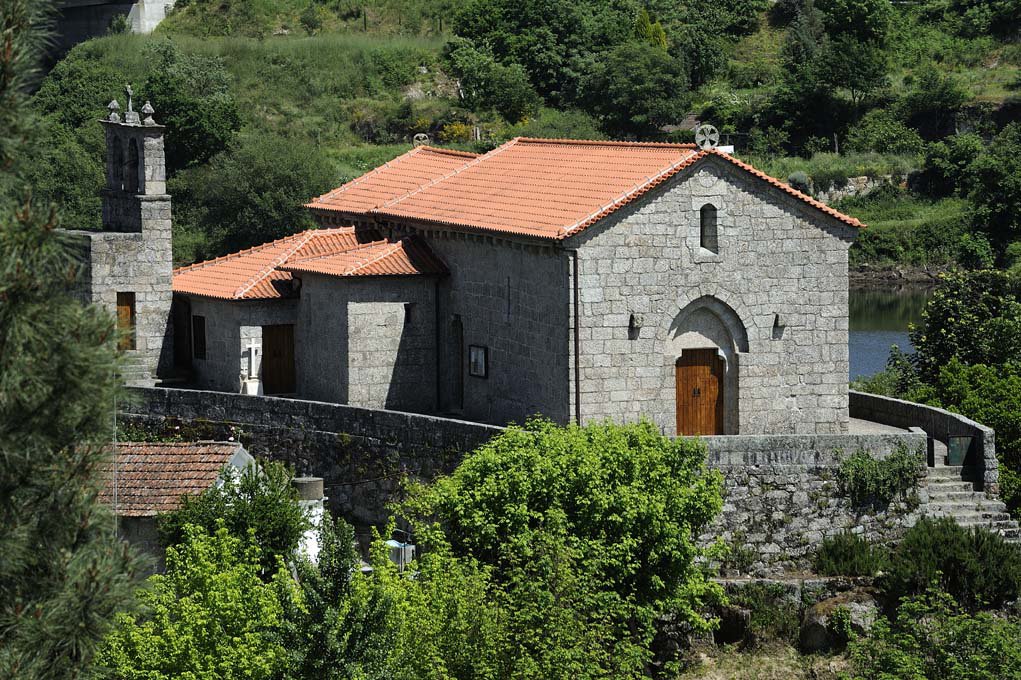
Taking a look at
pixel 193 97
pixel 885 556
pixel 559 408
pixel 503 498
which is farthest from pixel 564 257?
pixel 193 97

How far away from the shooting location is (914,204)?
87125mm

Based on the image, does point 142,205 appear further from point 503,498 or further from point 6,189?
point 6,189

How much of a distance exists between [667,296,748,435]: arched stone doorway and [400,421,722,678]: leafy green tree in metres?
2.40

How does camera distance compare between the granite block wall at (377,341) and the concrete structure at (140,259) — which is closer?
the granite block wall at (377,341)

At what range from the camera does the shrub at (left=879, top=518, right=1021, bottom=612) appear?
3403 cm

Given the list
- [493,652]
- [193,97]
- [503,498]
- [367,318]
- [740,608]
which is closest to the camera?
[493,652]

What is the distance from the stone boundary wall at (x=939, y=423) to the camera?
35.8 m

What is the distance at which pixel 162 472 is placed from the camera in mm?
33562

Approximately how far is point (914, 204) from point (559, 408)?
5494 cm

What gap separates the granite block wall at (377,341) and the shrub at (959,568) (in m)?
10.1

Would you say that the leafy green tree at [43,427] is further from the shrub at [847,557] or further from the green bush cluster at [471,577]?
the shrub at [847,557]

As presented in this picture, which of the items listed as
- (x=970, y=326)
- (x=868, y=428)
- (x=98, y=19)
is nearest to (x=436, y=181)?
(x=868, y=428)

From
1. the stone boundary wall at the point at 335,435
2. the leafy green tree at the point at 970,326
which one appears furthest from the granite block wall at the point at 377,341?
the leafy green tree at the point at 970,326

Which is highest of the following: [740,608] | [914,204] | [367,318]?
[914,204]
